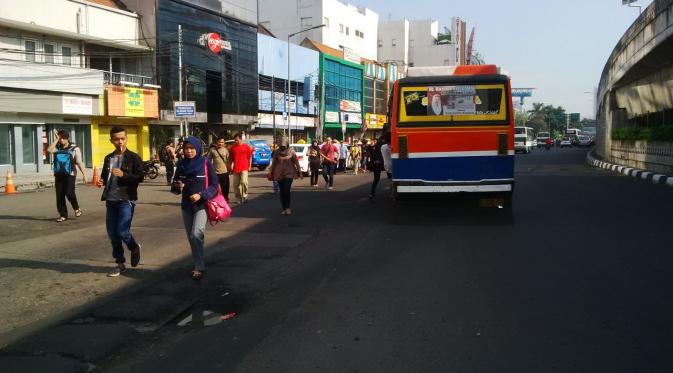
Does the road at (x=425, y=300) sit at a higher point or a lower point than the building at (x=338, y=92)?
lower

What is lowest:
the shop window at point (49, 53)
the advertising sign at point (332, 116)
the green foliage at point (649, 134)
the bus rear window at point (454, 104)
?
the green foliage at point (649, 134)

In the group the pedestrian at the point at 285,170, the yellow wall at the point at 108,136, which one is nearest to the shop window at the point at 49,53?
the yellow wall at the point at 108,136

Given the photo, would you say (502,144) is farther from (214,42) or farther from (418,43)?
(418,43)

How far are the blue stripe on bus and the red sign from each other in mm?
28020

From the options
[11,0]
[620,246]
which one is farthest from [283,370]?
[11,0]

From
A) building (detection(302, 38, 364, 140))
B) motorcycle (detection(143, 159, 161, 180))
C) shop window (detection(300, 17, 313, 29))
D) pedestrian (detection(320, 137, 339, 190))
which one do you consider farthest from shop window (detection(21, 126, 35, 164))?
shop window (detection(300, 17, 313, 29))

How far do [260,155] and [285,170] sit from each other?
19322mm

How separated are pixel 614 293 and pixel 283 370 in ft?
12.2

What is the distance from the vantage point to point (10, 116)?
2428cm

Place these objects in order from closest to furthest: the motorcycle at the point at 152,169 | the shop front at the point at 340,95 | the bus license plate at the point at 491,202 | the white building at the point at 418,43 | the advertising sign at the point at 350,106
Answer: the bus license plate at the point at 491,202
the motorcycle at the point at 152,169
the shop front at the point at 340,95
the advertising sign at the point at 350,106
the white building at the point at 418,43

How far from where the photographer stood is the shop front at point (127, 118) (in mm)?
28625

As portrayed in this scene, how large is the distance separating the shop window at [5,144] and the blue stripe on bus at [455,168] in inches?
771

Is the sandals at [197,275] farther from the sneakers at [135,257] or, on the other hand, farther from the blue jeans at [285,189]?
the blue jeans at [285,189]

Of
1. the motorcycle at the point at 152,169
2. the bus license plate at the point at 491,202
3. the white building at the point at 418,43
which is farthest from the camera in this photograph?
the white building at the point at 418,43
